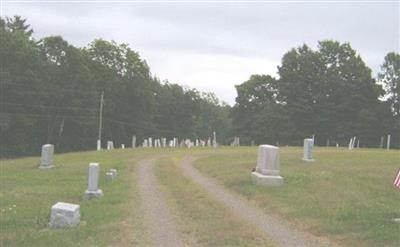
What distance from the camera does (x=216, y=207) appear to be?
1490cm

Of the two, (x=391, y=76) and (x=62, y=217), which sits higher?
(x=391, y=76)

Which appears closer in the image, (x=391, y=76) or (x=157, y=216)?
(x=157, y=216)

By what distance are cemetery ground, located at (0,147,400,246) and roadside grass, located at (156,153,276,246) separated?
0.02 m

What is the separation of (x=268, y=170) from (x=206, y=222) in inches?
258

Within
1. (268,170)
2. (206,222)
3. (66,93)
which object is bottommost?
(206,222)

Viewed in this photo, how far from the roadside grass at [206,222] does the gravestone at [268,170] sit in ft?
5.83

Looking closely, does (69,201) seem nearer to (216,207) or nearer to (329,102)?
(216,207)

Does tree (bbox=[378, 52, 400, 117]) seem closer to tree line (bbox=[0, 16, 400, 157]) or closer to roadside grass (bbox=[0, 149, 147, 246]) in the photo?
tree line (bbox=[0, 16, 400, 157])

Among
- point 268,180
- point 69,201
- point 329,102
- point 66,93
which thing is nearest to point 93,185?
point 69,201

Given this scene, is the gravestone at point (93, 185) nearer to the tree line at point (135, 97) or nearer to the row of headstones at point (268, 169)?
the row of headstones at point (268, 169)

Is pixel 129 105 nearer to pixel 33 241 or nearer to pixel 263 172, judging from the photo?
pixel 263 172

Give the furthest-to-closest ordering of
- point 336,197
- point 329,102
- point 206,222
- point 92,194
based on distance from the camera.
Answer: point 329,102
point 92,194
point 336,197
point 206,222

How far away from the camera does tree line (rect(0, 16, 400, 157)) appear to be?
2817 inches

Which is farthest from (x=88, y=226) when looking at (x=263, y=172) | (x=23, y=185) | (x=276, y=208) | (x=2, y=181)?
(x=2, y=181)
